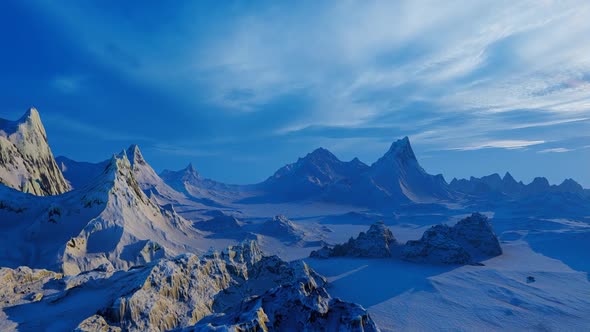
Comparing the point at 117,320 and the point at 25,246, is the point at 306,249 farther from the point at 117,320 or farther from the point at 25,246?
the point at 117,320

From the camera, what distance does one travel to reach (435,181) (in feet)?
561

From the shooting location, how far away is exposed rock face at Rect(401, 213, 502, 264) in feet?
124

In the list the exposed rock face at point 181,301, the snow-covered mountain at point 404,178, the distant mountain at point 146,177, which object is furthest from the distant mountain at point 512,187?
the exposed rock face at point 181,301

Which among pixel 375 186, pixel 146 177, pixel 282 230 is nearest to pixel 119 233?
pixel 282 230

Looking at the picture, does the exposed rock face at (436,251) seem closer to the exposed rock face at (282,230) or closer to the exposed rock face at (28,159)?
the exposed rock face at (282,230)

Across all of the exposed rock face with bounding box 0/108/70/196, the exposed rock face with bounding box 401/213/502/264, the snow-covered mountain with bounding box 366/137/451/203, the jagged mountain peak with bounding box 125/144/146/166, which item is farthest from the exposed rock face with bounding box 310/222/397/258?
the jagged mountain peak with bounding box 125/144/146/166

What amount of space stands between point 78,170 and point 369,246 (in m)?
138

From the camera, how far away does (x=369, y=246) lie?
4131 cm

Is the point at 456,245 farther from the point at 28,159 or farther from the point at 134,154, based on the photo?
the point at 134,154

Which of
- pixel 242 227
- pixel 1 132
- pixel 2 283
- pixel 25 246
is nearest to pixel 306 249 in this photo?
pixel 242 227

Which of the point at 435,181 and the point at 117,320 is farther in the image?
the point at 435,181

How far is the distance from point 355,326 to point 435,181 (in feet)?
572

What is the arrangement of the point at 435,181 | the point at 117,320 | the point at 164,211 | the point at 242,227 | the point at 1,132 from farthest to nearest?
1. the point at 435,181
2. the point at 242,227
3. the point at 164,211
4. the point at 1,132
5. the point at 117,320

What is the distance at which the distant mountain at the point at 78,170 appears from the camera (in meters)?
126
